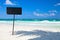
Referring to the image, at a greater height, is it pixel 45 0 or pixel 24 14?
pixel 45 0

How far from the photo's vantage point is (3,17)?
67.1 feet

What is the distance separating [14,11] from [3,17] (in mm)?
12838

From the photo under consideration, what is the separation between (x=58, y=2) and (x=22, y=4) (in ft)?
13.7

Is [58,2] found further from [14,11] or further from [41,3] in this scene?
[14,11]

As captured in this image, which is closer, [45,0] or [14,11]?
[14,11]

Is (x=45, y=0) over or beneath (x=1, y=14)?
over

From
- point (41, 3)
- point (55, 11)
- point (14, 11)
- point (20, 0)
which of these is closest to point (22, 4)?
point (20, 0)

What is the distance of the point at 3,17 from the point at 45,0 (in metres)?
5.17

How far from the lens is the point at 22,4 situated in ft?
71.3

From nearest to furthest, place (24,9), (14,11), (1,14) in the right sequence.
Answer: (14,11) → (1,14) → (24,9)

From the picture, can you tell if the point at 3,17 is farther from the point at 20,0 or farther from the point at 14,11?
the point at 14,11

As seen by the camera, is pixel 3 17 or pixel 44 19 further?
pixel 44 19

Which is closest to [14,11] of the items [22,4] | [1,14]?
[1,14]

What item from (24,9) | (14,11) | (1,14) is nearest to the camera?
(14,11)
